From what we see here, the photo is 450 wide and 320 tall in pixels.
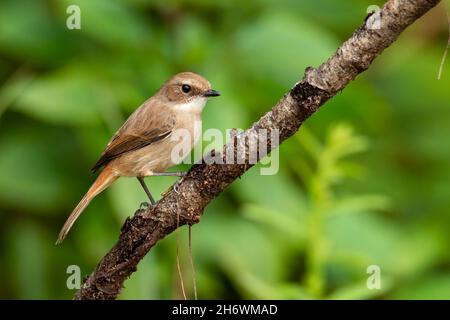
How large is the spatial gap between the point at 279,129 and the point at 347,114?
3.25 meters

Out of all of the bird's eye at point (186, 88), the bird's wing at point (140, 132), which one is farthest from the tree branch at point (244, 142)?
the bird's eye at point (186, 88)

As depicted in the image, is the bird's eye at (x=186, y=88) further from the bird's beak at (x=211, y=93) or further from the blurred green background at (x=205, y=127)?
A: the blurred green background at (x=205, y=127)

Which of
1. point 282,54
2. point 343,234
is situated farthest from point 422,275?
point 282,54

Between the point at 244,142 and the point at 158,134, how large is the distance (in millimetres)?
2032

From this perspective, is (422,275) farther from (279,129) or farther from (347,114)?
(279,129)

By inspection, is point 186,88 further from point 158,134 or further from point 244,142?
point 244,142

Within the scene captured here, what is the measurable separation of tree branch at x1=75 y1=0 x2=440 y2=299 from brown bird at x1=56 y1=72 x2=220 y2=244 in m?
1.28

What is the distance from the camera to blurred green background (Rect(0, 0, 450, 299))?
6.34m

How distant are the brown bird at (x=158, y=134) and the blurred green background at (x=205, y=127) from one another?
1.40ft

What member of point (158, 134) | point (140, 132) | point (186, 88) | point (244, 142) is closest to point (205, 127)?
point (186, 88)

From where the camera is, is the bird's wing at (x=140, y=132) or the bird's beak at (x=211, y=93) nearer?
the bird's wing at (x=140, y=132)

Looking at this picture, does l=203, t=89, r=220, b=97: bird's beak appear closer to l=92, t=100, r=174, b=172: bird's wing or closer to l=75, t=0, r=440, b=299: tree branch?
l=92, t=100, r=174, b=172: bird's wing

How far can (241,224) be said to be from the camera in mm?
A: 6520

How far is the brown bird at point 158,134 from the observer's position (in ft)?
18.0
